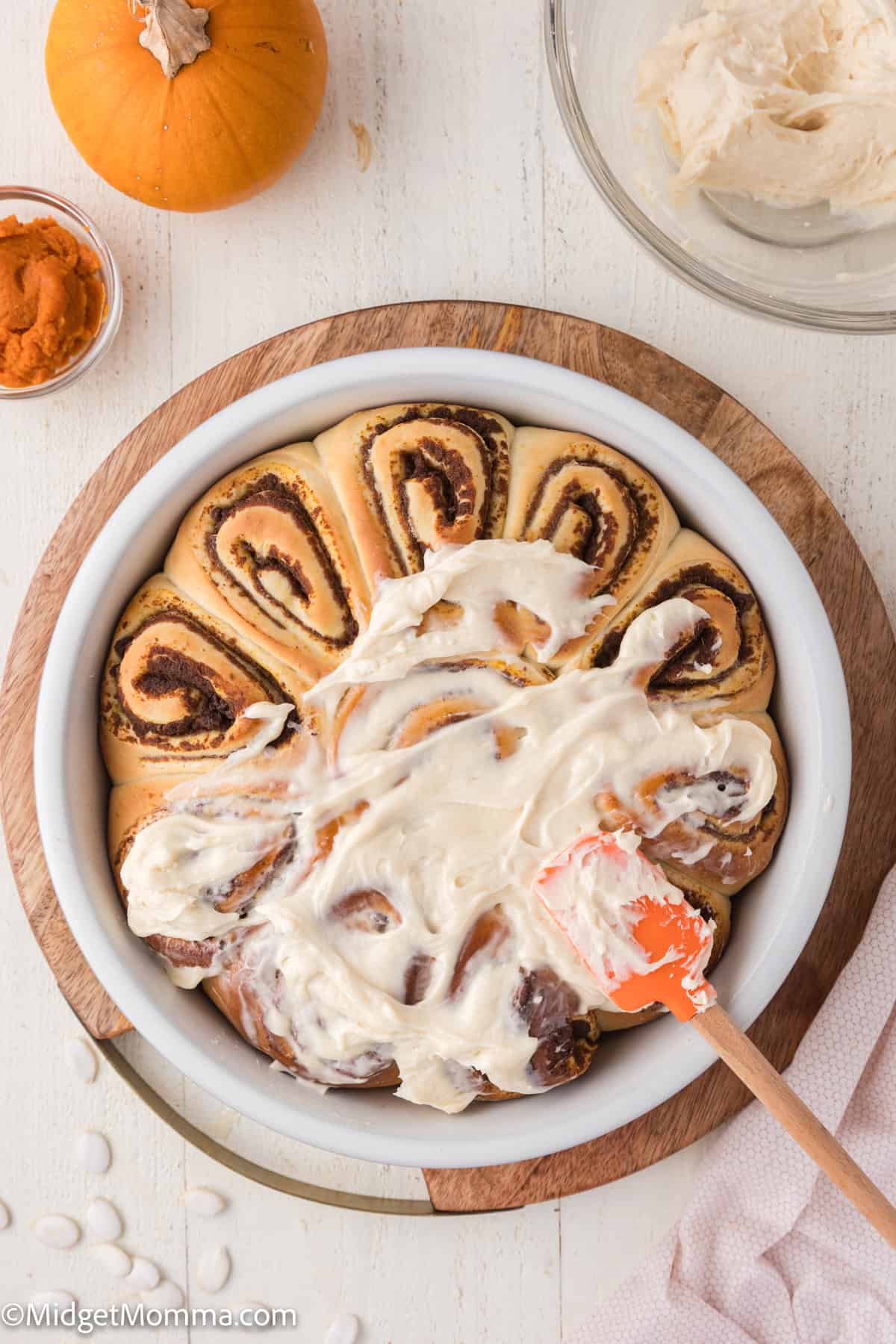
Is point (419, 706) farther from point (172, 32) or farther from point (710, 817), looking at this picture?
point (172, 32)

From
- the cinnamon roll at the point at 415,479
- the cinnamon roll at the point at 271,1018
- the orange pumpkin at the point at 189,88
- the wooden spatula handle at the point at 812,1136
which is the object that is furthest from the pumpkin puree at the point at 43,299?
the wooden spatula handle at the point at 812,1136

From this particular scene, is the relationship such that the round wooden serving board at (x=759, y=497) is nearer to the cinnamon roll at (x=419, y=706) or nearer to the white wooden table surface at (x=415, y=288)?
the white wooden table surface at (x=415, y=288)

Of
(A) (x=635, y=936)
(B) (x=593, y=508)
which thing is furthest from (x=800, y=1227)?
(B) (x=593, y=508)

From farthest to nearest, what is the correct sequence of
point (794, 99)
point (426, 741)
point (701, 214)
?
point (701, 214)
point (794, 99)
point (426, 741)

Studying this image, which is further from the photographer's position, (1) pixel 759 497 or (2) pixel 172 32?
(1) pixel 759 497

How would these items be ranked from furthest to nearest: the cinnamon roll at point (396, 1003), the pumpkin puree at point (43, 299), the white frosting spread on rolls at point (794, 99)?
the pumpkin puree at point (43, 299) < the white frosting spread on rolls at point (794, 99) < the cinnamon roll at point (396, 1003)

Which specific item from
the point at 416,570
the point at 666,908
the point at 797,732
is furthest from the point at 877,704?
the point at 416,570

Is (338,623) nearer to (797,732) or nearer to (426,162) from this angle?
(797,732)
